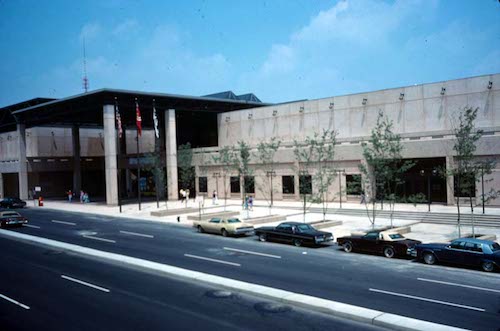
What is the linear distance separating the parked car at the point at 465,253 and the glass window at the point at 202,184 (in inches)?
1746

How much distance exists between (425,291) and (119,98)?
48297mm

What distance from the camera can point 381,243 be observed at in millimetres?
23688

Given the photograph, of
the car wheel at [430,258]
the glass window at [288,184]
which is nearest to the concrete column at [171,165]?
the glass window at [288,184]

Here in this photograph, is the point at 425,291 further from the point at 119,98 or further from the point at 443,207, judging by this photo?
the point at 119,98

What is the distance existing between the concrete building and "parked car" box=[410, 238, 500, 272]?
33.6 ft

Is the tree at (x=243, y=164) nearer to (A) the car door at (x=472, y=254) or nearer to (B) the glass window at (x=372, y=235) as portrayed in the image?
(B) the glass window at (x=372, y=235)

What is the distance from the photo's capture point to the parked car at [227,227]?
30.5 metres

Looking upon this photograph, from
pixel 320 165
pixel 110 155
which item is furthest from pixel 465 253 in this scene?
pixel 110 155

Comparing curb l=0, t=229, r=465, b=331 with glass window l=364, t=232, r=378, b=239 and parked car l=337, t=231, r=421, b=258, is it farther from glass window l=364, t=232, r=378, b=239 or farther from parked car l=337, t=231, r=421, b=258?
glass window l=364, t=232, r=378, b=239

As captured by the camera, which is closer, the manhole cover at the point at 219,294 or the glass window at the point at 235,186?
the manhole cover at the point at 219,294

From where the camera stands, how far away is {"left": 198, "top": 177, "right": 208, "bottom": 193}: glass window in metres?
63.9

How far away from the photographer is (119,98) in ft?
186

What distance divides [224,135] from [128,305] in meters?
51.3

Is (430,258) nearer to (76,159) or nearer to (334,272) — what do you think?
(334,272)
